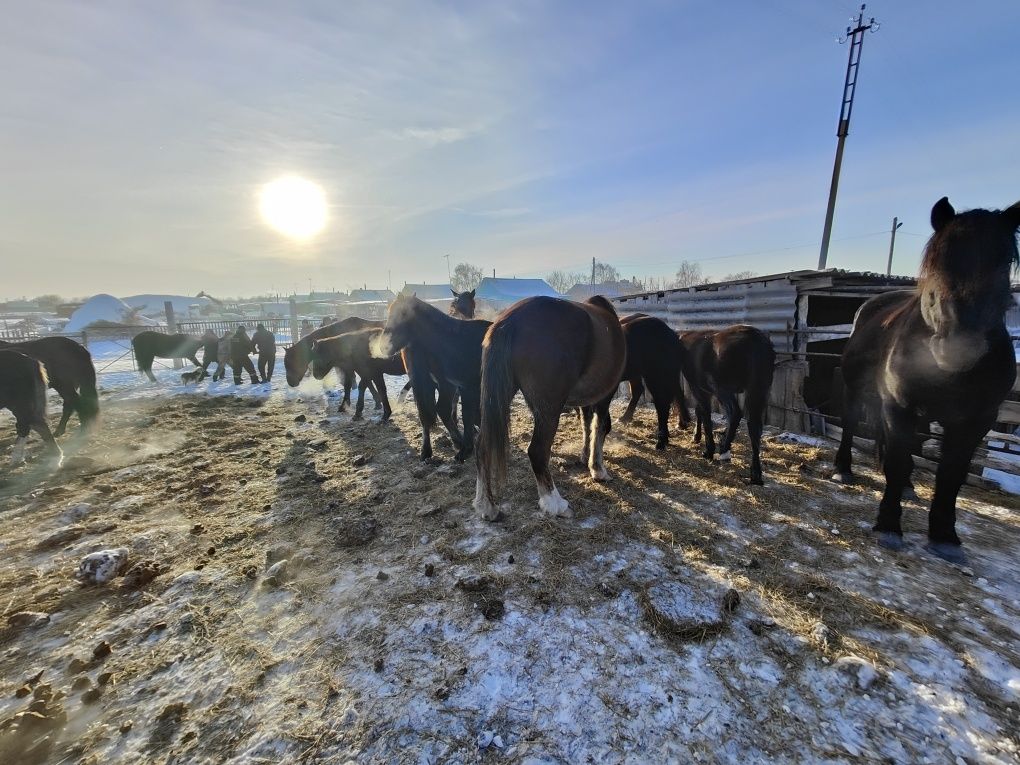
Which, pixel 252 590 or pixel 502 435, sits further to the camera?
pixel 502 435

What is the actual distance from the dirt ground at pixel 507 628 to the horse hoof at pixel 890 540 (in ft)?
0.30

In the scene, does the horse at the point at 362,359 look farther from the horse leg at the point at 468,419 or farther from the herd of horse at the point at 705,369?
the horse leg at the point at 468,419

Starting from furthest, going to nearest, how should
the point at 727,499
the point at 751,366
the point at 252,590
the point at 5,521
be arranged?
the point at 751,366 < the point at 727,499 < the point at 5,521 < the point at 252,590

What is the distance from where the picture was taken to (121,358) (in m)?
19.3

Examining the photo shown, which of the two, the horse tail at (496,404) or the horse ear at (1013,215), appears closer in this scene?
the horse ear at (1013,215)

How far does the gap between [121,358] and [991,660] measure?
91.7 feet

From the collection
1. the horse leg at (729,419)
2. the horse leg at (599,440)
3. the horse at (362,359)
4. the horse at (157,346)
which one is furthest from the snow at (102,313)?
the horse leg at (729,419)

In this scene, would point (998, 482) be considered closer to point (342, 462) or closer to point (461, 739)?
point (461, 739)

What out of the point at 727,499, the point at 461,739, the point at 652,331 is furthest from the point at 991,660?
the point at 652,331

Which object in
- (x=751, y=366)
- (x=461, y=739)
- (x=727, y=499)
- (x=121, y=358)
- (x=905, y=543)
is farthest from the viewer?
(x=121, y=358)

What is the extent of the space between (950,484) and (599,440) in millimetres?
3081

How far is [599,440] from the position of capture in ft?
16.5

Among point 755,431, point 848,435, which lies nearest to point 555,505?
point 755,431

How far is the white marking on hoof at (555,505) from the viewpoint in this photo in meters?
4.06
